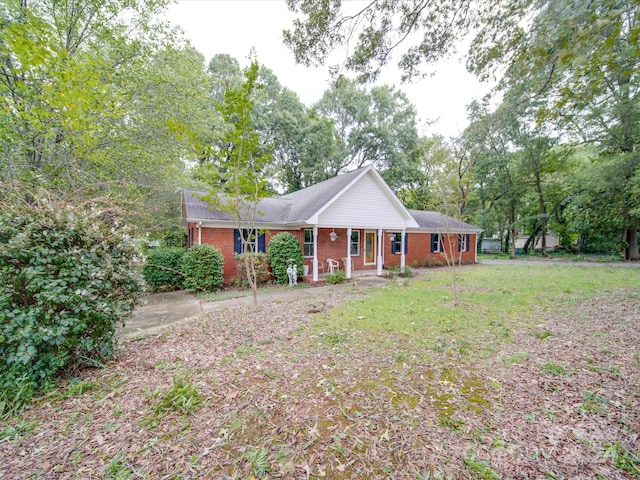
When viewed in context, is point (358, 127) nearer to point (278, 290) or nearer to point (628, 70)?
point (278, 290)

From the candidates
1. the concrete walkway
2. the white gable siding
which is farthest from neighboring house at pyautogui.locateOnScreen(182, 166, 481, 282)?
the concrete walkway

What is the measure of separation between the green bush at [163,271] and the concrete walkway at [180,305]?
485 mm

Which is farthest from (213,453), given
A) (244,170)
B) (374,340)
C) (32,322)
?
(244,170)

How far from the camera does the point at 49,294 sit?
3.11m

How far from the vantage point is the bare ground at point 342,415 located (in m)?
2.16

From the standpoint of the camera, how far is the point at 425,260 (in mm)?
17297

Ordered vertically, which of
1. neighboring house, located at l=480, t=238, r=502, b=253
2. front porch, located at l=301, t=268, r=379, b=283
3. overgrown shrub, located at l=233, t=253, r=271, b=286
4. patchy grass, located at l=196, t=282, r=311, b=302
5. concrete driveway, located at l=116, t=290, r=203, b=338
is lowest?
concrete driveway, located at l=116, t=290, r=203, b=338

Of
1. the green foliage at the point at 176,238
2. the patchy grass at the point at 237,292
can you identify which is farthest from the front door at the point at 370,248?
the green foliage at the point at 176,238

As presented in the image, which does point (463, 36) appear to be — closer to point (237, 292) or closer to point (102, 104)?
point (102, 104)

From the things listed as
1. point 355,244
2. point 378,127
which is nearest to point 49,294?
point 355,244

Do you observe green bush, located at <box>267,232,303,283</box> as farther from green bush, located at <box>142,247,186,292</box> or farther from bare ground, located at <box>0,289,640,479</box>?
bare ground, located at <box>0,289,640,479</box>

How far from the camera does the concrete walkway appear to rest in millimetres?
6012

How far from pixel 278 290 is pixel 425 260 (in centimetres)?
1128

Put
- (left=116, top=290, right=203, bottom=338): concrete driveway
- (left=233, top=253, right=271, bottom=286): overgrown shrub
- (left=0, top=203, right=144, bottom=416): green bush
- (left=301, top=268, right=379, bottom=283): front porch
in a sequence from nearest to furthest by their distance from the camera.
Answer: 1. (left=0, top=203, right=144, bottom=416): green bush
2. (left=116, top=290, right=203, bottom=338): concrete driveway
3. (left=233, top=253, right=271, bottom=286): overgrown shrub
4. (left=301, top=268, right=379, bottom=283): front porch
